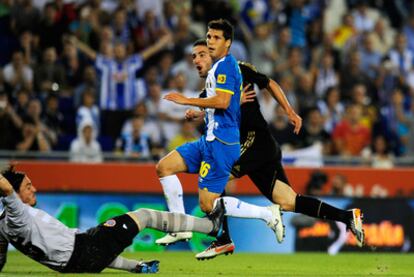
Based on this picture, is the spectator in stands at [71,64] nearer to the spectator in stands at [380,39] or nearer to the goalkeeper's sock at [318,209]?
the spectator in stands at [380,39]

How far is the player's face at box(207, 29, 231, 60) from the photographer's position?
397 inches

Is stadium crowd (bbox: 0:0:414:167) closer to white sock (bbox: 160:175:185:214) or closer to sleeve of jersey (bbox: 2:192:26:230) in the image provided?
white sock (bbox: 160:175:185:214)

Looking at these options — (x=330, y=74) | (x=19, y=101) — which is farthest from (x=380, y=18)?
(x=19, y=101)

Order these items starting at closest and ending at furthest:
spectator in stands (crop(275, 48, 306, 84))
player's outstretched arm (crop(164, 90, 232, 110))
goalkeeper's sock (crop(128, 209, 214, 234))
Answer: goalkeeper's sock (crop(128, 209, 214, 234)), player's outstretched arm (crop(164, 90, 232, 110)), spectator in stands (crop(275, 48, 306, 84))

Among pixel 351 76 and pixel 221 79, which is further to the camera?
pixel 351 76

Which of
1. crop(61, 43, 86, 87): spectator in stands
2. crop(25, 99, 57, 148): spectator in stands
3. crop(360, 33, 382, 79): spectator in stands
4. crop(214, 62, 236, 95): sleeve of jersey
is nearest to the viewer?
crop(214, 62, 236, 95): sleeve of jersey

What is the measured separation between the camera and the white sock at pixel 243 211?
10.1m

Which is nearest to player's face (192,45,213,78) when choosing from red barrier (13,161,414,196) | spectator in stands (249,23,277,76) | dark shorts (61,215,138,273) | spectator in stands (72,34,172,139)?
dark shorts (61,215,138,273)

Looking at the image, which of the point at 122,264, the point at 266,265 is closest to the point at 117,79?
the point at 266,265

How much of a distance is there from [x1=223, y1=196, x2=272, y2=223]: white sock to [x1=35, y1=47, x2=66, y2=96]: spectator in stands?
23.9ft

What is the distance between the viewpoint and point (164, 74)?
17781 millimetres

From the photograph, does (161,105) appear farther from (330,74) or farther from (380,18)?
(380,18)

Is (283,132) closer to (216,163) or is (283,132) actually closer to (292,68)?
(292,68)

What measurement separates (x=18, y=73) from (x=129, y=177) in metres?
2.76
